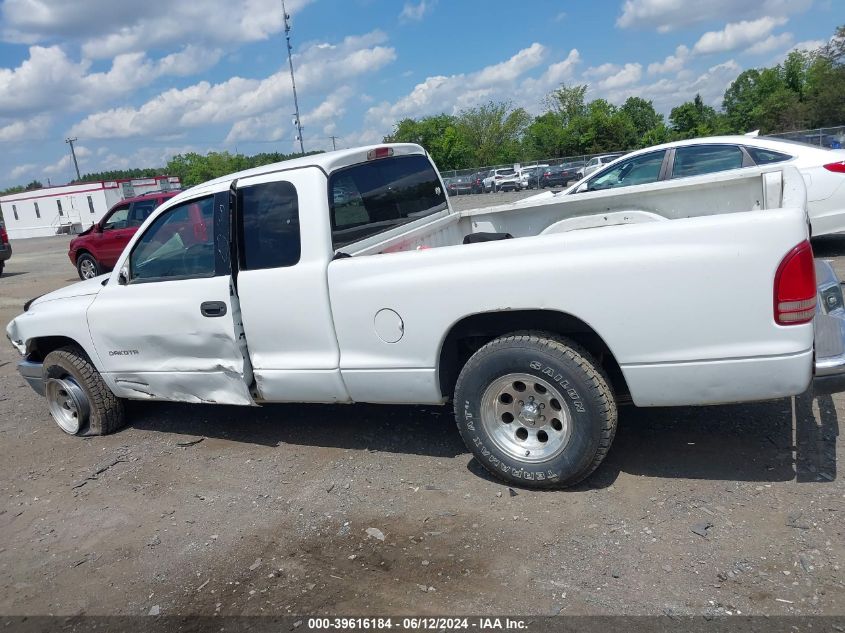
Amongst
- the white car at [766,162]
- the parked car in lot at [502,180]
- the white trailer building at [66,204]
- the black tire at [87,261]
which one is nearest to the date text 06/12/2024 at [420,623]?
the white car at [766,162]

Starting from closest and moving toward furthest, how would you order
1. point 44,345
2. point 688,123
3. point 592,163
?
point 44,345 → point 592,163 → point 688,123

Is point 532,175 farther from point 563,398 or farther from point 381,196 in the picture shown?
point 563,398

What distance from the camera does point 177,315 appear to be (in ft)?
15.1

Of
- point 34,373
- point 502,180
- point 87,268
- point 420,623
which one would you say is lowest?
point 420,623

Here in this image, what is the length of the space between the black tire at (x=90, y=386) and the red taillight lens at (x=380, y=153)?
108 inches

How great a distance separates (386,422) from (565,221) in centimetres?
213

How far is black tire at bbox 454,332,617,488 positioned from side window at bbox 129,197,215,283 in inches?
78.4

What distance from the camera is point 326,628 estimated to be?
2.92m

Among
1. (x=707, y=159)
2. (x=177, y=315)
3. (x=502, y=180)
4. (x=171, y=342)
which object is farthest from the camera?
(x=502, y=180)

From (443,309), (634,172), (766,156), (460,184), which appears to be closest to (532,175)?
(460,184)

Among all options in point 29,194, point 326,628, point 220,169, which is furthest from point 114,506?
point 220,169

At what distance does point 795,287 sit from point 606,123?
6109cm

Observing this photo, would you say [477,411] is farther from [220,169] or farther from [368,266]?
[220,169]

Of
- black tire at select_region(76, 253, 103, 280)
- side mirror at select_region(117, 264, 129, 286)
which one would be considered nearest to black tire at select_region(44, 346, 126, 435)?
side mirror at select_region(117, 264, 129, 286)
